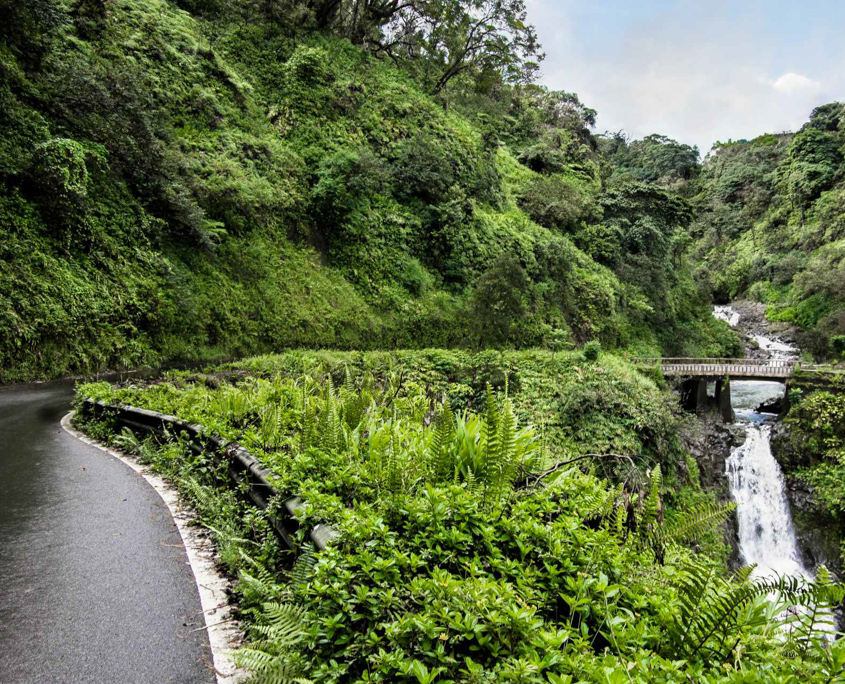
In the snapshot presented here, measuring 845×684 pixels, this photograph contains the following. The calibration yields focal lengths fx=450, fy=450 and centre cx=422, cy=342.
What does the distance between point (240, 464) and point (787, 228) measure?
63.7 meters

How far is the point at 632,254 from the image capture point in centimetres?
3484

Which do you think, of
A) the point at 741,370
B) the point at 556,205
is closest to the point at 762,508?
the point at 741,370

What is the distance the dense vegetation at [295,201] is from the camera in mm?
14016

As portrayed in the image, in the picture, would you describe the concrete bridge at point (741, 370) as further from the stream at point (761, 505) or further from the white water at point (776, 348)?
the white water at point (776, 348)

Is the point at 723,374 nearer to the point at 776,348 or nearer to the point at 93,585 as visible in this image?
the point at 776,348

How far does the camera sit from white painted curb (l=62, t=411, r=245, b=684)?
2.49 m

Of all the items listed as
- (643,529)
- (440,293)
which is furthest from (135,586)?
(440,293)

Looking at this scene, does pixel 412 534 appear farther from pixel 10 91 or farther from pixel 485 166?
pixel 485 166

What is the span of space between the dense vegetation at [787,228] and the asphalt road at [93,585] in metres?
40.1

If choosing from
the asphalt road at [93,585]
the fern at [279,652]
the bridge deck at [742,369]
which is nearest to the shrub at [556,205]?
the bridge deck at [742,369]

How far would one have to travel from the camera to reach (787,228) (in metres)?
50.0

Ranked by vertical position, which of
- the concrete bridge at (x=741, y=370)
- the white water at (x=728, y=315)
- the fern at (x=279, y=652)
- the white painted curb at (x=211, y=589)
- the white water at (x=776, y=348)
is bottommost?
the white painted curb at (x=211, y=589)

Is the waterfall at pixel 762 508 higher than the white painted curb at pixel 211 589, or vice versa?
the white painted curb at pixel 211 589

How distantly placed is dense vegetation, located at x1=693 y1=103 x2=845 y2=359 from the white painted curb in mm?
39685
